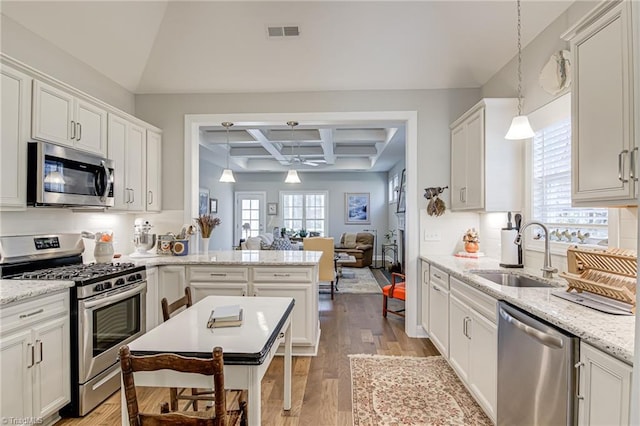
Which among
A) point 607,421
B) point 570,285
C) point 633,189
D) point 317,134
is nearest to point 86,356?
point 607,421

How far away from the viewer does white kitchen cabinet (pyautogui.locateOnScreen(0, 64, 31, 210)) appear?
2.16 m

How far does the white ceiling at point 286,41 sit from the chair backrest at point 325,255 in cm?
240

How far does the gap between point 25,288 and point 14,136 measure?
100 cm

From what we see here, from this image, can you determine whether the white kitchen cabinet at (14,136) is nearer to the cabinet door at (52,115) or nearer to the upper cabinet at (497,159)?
the cabinet door at (52,115)

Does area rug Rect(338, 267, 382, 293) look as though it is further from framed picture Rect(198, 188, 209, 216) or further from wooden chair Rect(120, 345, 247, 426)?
wooden chair Rect(120, 345, 247, 426)

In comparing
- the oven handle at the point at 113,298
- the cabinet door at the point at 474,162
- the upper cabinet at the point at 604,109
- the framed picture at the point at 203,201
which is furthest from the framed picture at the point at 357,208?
the upper cabinet at the point at 604,109

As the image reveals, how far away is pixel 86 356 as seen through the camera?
7.57 feet

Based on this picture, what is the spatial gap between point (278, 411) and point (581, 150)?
2.45 m

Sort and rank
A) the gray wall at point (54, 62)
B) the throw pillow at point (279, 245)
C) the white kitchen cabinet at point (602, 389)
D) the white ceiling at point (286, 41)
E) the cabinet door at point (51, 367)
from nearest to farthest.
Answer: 1. the white kitchen cabinet at point (602, 389)
2. the cabinet door at point (51, 367)
3. the gray wall at point (54, 62)
4. the white ceiling at point (286, 41)
5. the throw pillow at point (279, 245)

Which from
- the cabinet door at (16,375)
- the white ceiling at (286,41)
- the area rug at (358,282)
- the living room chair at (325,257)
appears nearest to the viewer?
the cabinet door at (16,375)

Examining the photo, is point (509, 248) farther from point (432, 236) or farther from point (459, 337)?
point (432, 236)

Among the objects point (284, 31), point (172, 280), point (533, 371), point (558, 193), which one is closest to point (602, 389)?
point (533, 371)

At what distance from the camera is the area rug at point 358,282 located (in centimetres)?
622

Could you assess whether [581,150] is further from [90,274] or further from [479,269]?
[90,274]
